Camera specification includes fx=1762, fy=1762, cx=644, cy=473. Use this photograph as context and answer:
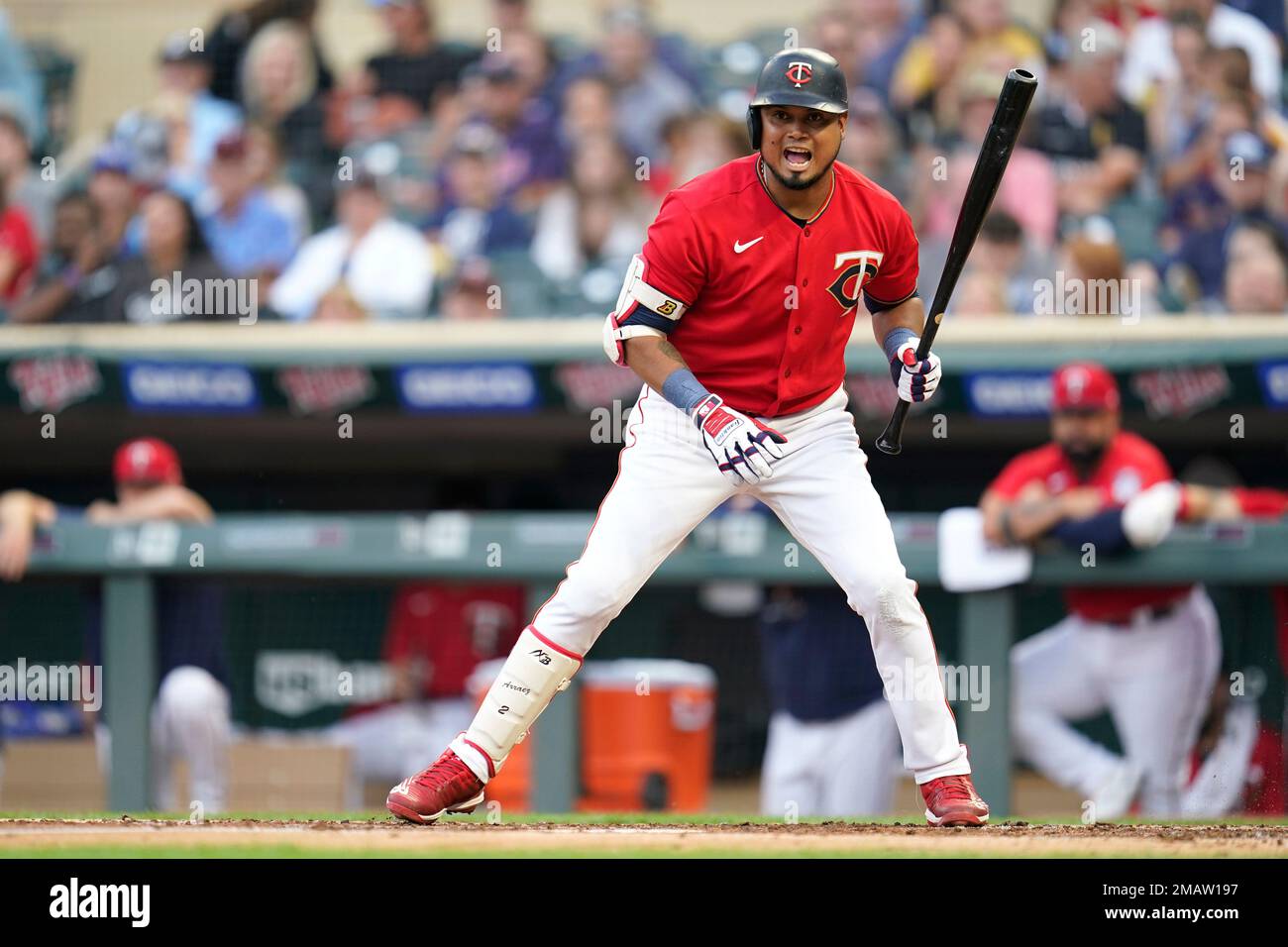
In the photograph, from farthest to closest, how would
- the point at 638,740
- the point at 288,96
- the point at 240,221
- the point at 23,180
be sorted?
the point at 288,96
the point at 23,180
the point at 240,221
the point at 638,740

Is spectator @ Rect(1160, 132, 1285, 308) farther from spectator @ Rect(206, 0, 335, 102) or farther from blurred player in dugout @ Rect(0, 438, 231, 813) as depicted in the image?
spectator @ Rect(206, 0, 335, 102)

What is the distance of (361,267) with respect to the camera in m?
8.28

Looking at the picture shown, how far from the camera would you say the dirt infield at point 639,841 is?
146 inches

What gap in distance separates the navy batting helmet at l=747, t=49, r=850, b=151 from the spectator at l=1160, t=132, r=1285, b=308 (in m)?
3.97

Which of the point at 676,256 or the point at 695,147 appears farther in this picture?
the point at 695,147

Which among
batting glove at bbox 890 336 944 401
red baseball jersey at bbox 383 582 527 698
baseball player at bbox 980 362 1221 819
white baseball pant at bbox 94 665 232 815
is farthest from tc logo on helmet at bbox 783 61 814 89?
white baseball pant at bbox 94 665 232 815

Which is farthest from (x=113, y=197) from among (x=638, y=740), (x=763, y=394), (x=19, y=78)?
(x=763, y=394)

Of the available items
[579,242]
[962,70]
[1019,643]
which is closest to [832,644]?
[1019,643]

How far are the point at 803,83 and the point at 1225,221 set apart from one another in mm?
4225

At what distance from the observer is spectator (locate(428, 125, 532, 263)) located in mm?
8383

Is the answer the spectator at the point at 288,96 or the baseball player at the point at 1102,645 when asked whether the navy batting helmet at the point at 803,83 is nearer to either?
the baseball player at the point at 1102,645

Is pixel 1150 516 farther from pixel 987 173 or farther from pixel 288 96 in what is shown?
pixel 288 96

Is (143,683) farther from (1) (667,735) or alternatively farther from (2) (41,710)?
(1) (667,735)

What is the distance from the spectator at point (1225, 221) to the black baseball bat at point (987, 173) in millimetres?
3593
